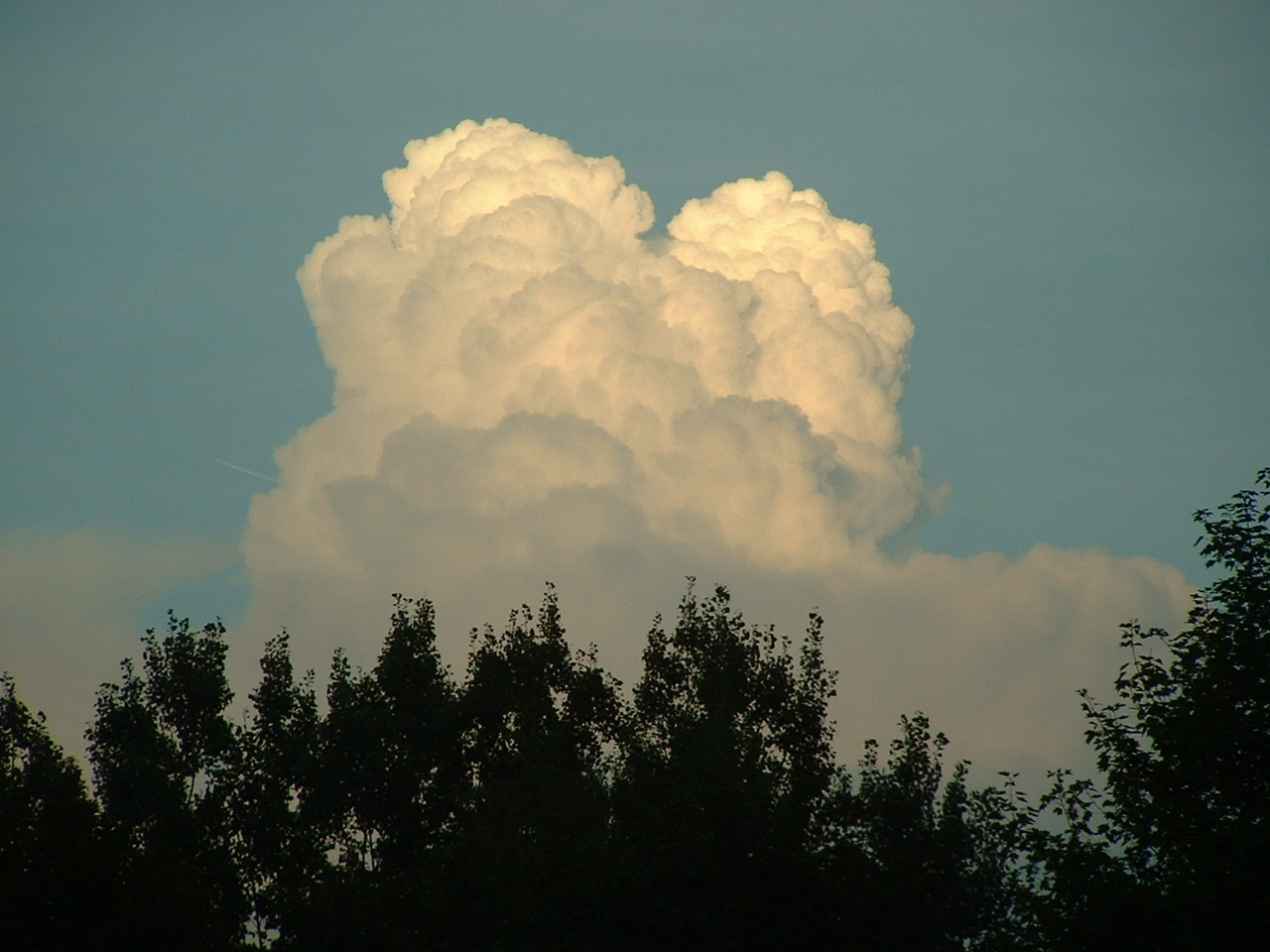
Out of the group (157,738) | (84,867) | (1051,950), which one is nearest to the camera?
(1051,950)

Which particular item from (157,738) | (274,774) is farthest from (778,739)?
(157,738)

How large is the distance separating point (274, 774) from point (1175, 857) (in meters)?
39.6

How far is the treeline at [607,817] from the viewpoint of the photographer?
31.6m

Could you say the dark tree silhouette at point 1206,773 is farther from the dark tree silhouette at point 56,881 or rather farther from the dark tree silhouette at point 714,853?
the dark tree silhouette at point 56,881

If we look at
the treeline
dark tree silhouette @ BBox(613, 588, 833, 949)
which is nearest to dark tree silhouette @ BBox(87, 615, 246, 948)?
the treeline

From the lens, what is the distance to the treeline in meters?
31.6

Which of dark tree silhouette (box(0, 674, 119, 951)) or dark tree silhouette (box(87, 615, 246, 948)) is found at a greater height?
dark tree silhouette (box(87, 615, 246, 948))

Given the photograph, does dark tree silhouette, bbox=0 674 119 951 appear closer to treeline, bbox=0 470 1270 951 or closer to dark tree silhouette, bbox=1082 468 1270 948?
treeline, bbox=0 470 1270 951

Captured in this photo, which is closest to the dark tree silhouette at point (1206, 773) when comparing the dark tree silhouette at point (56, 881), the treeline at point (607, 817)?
the treeline at point (607, 817)

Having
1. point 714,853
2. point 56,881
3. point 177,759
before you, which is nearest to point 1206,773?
point 714,853

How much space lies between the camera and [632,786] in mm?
46062

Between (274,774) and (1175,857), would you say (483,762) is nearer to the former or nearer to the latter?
(274,774)

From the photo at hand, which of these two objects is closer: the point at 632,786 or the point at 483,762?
the point at 632,786

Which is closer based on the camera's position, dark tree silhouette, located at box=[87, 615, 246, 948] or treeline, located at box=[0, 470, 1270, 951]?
treeline, located at box=[0, 470, 1270, 951]
